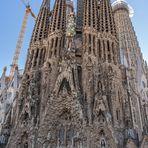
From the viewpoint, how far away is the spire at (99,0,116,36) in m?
33.5

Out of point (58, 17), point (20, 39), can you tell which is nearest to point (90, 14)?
point (58, 17)

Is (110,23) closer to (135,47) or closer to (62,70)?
(62,70)

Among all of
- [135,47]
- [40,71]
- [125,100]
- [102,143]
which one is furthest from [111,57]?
[135,47]

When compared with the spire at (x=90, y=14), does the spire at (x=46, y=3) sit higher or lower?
higher

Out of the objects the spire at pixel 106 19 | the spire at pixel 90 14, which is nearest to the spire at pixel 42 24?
the spire at pixel 90 14

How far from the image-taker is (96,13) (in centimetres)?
3544

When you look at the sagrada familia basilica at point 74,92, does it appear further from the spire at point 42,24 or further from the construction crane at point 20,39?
the construction crane at point 20,39

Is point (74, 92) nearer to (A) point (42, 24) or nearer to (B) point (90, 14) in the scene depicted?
(B) point (90, 14)

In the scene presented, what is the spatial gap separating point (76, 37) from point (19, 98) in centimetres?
1050

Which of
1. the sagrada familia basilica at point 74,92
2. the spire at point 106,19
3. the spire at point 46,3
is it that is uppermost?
the spire at point 46,3

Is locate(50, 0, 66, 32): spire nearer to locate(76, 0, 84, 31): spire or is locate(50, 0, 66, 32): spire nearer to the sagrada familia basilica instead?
the sagrada familia basilica

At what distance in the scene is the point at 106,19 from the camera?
34.9 meters

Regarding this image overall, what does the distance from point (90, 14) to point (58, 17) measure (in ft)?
12.6

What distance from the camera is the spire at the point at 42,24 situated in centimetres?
3431
